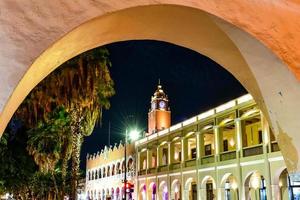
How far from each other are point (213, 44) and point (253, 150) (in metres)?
21.0

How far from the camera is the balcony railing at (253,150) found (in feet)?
79.5

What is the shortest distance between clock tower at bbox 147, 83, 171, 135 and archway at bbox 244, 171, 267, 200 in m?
28.3

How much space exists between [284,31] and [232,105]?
22.5 m

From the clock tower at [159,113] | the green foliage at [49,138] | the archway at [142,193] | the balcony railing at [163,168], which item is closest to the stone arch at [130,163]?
the archway at [142,193]

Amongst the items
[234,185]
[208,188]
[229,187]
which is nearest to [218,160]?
[234,185]

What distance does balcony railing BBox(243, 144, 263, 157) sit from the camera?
24228 mm

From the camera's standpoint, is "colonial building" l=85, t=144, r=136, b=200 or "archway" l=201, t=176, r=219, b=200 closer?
"archway" l=201, t=176, r=219, b=200

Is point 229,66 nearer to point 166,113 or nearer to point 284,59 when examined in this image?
point 284,59

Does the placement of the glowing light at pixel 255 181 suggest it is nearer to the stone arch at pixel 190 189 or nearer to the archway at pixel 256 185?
the archway at pixel 256 185

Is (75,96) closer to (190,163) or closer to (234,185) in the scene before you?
(234,185)

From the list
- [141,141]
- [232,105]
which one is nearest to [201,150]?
[232,105]

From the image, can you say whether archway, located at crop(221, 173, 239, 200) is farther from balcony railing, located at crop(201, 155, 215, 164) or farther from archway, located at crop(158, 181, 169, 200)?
archway, located at crop(158, 181, 169, 200)

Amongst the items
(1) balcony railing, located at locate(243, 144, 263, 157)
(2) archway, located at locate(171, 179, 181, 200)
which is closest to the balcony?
(2) archway, located at locate(171, 179, 181, 200)

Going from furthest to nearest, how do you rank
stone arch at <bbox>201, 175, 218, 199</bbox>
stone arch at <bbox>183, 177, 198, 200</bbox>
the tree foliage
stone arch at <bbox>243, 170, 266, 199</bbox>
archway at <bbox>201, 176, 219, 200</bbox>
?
stone arch at <bbox>183, 177, 198, 200</bbox>
archway at <bbox>201, 176, 219, 200</bbox>
stone arch at <bbox>201, 175, 218, 199</bbox>
stone arch at <bbox>243, 170, 266, 199</bbox>
the tree foliage
